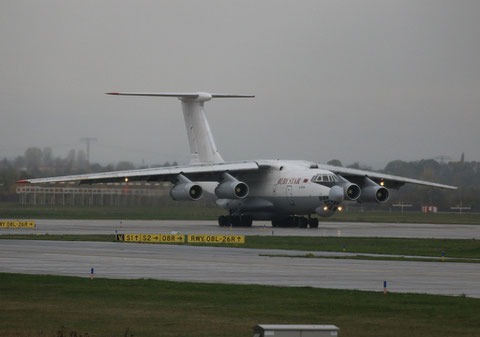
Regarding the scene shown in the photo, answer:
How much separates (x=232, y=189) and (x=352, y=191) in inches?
255

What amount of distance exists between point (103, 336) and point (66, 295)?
201 inches

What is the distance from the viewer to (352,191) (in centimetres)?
5078

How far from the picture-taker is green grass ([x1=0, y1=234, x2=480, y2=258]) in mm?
32406

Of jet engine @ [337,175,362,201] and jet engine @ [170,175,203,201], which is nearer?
jet engine @ [170,175,203,201]

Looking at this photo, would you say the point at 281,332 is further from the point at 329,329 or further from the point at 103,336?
the point at 103,336

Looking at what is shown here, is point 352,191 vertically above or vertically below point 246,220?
above

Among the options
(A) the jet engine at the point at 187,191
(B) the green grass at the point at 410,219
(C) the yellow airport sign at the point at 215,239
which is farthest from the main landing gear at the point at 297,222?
(C) the yellow airport sign at the point at 215,239

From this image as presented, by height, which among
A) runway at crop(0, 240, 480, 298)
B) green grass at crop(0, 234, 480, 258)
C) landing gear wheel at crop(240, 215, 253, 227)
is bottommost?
runway at crop(0, 240, 480, 298)

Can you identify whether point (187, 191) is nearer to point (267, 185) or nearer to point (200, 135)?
point (267, 185)

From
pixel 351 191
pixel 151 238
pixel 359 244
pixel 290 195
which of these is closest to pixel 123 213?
pixel 290 195

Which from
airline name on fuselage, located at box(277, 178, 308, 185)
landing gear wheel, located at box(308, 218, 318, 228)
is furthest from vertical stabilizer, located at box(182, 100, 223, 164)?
landing gear wheel, located at box(308, 218, 318, 228)

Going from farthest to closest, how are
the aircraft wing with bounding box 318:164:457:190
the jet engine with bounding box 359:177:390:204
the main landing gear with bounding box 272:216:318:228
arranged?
the aircraft wing with bounding box 318:164:457:190
the jet engine with bounding box 359:177:390:204
the main landing gear with bounding box 272:216:318:228

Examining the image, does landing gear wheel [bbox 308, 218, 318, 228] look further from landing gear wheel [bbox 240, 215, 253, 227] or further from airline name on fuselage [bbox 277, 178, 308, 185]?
landing gear wheel [bbox 240, 215, 253, 227]

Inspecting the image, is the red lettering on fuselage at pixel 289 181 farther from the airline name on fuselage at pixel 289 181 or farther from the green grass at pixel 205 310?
the green grass at pixel 205 310
